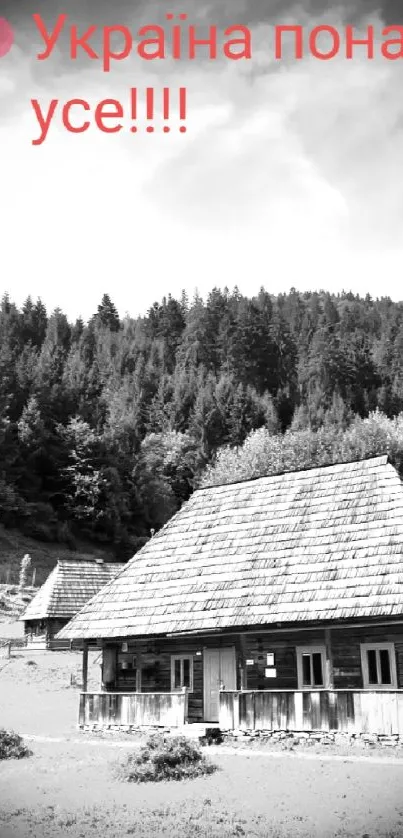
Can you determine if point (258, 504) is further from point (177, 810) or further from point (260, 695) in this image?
point (177, 810)

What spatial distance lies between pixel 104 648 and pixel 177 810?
11.4 meters

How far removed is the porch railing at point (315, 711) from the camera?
693 inches

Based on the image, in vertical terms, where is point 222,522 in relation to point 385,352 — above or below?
below

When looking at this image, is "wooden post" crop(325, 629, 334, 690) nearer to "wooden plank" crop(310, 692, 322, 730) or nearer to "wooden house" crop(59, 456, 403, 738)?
"wooden house" crop(59, 456, 403, 738)

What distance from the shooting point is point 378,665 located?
778 inches

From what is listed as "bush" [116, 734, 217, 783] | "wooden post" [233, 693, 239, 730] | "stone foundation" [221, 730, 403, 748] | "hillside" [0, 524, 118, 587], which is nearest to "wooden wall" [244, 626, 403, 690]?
"wooden post" [233, 693, 239, 730]

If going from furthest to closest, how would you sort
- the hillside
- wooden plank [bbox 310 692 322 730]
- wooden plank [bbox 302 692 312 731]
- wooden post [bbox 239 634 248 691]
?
the hillside → wooden post [bbox 239 634 248 691] → wooden plank [bbox 302 692 312 731] → wooden plank [bbox 310 692 322 730]

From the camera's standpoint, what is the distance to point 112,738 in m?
21.0

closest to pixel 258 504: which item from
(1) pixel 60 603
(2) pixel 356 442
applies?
(1) pixel 60 603

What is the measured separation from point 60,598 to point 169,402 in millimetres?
58178

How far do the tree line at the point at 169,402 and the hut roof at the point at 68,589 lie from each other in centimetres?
2248

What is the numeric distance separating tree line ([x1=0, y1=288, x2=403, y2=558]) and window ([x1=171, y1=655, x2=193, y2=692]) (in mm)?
43594

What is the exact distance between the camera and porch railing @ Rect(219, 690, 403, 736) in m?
17.6

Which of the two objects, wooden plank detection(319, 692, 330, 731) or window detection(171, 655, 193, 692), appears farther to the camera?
window detection(171, 655, 193, 692)
